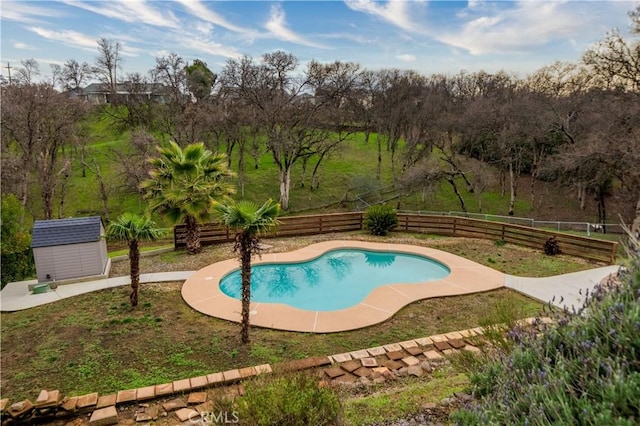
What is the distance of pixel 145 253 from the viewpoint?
1291 centimetres

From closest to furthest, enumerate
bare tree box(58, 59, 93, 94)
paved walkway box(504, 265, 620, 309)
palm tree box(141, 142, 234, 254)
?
paved walkway box(504, 265, 620, 309) → palm tree box(141, 142, 234, 254) → bare tree box(58, 59, 93, 94)

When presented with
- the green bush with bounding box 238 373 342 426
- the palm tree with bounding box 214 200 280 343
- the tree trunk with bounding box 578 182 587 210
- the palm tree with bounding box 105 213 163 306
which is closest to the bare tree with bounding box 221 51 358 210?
the palm tree with bounding box 105 213 163 306

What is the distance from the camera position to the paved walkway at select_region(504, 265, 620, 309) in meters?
9.12

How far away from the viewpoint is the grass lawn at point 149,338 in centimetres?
582

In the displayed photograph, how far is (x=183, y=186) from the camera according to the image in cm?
1184

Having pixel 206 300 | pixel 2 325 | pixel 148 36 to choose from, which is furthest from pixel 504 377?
pixel 148 36

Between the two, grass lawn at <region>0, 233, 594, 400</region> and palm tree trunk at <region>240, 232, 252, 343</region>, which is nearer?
grass lawn at <region>0, 233, 594, 400</region>

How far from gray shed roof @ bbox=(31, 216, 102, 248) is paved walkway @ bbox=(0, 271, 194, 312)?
1239 mm

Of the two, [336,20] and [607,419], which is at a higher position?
[336,20]

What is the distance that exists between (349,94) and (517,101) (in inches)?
437

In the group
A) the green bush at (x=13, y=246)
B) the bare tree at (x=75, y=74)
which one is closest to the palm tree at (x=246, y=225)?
the green bush at (x=13, y=246)

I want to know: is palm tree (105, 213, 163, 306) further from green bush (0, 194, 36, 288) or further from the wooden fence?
the wooden fence

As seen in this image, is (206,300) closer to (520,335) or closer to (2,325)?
(2,325)

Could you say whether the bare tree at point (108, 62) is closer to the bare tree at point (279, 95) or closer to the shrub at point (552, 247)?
the bare tree at point (279, 95)
